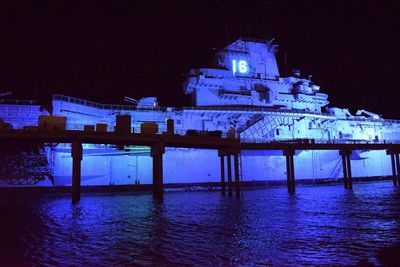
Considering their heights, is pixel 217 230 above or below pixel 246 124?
below

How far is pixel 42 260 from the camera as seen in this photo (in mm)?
10977

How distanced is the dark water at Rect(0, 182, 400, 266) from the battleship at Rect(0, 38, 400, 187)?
13096 mm

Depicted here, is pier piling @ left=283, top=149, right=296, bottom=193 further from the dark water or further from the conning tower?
the dark water

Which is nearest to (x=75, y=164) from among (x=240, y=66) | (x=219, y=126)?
(x=219, y=126)

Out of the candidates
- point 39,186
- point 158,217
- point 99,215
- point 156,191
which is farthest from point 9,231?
point 39,186

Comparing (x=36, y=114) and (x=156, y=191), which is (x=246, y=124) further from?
(x=36, y=114)

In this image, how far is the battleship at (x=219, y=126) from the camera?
1417 inches

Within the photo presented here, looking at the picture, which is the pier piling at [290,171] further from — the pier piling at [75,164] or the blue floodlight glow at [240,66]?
the pier piling at [75,164]

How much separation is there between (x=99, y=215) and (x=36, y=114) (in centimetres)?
1967

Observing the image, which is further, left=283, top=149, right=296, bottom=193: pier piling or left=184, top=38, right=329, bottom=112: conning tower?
left=184, top=38, right=329, bottom=112: conning tower

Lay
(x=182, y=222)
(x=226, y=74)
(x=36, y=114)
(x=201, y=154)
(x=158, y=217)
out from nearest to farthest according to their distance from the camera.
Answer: (x=182, y=222) → (x=158, y=217) → (x=36, y=114) → (x=201, y=154) → (x=226, y=74)

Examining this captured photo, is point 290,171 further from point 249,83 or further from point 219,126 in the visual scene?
point 249,83

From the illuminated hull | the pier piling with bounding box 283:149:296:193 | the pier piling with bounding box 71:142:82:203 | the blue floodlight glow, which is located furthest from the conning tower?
the pier piling with bounding box 71:142:82:203

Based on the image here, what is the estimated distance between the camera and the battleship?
3600 centimetres
